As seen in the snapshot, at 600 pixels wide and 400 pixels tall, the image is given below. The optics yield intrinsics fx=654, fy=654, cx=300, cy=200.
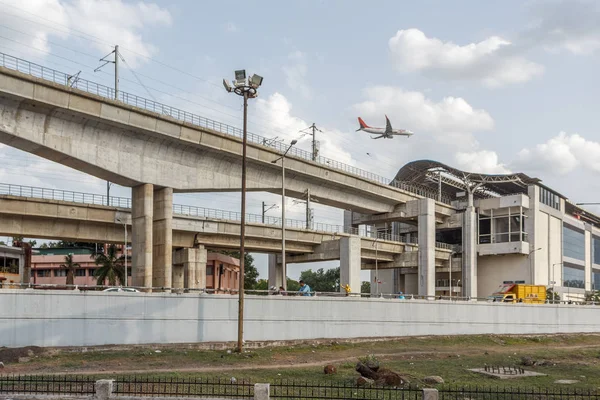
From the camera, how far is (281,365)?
101ft

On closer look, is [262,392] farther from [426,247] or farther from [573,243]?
[573,243]

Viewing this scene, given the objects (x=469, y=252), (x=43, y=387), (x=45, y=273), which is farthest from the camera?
(x=45, y=273)

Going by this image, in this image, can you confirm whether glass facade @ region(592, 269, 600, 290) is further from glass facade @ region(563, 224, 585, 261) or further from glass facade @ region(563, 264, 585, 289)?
glass facade @ region(563, 224, 585, 261)

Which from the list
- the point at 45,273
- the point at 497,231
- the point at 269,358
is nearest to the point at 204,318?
the point at 269,358

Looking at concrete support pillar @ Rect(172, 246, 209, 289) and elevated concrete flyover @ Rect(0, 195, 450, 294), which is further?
concrete support pillar @ Rect(172, 246, 209, 289)

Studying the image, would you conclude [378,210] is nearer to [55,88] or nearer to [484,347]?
[484,347]

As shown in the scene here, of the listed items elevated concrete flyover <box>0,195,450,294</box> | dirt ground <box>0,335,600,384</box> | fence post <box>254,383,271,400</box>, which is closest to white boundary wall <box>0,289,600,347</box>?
dirt ground <box>0,335,600,384</box>

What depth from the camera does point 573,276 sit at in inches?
3944

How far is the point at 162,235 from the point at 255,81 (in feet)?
62.2

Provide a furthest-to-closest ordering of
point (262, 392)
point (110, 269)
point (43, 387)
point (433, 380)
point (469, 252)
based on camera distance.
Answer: point (110, 269) < point (469, 252) < point (433, 380) < point (43, 387) < point (262, 392)

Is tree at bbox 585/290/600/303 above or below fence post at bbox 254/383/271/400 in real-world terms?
below

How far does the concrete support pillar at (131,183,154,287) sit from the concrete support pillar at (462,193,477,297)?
2025 inches

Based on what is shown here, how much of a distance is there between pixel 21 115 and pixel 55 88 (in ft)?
8.38

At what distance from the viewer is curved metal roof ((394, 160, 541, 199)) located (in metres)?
87.7
